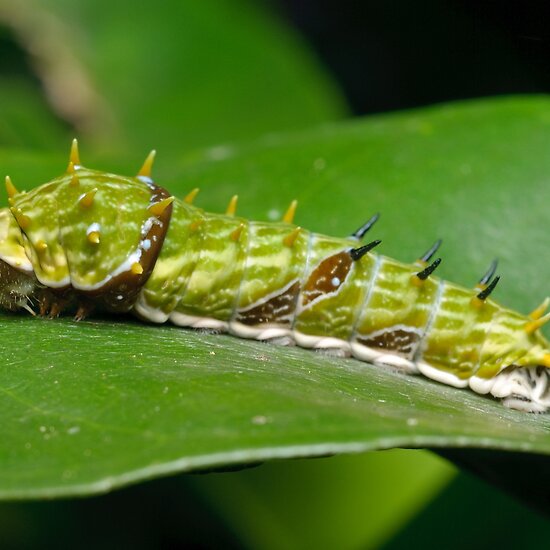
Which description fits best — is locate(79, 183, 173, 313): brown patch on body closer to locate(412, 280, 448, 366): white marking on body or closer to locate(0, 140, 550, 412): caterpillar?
locate(0, 140, 550, 412): caterpillar

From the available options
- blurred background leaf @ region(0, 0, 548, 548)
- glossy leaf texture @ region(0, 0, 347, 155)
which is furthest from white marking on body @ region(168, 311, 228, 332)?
glossy leaf texture @ region(0, 0, 347, 155)

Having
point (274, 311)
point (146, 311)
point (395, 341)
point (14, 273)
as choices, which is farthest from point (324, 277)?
point (14, 273)

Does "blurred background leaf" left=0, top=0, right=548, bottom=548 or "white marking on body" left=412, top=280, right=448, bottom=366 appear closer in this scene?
"white marking on body" left=412, top=280, right=448, bottom=366

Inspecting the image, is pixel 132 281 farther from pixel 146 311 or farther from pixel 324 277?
pixel 324 277

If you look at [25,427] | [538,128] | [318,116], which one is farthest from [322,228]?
[318,116]

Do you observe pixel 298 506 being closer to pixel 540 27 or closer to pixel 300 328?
pixel 300 328

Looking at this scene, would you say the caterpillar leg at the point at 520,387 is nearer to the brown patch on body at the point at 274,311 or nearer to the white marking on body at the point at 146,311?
the brown patch on body at the point at 274,311

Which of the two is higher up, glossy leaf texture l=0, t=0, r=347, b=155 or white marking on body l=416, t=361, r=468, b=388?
glossy leaf texture l=0, t=0, r=347, b=155
